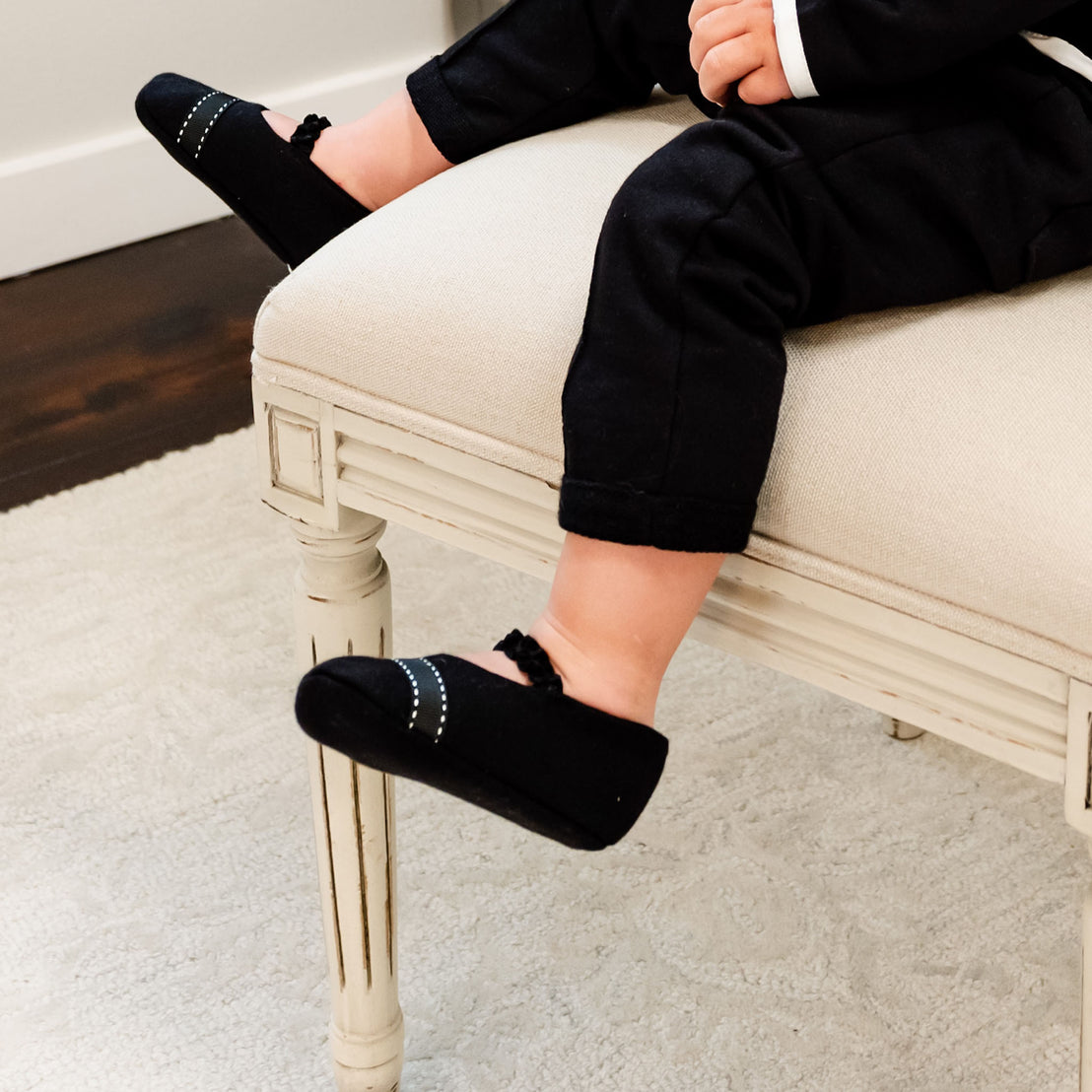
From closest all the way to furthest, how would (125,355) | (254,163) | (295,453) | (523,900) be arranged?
1. (295,453)
2. (254,163)
3. (523,900)
4. (125,355)

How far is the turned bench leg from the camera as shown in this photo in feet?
2.24

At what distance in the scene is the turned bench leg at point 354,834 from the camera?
68 centimetres

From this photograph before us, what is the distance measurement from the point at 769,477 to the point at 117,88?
1.56 meters

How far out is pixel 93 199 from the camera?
1.84 metres

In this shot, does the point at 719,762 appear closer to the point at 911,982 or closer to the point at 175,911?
the point at 911,982

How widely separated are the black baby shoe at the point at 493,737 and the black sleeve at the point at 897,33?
10.7 inches

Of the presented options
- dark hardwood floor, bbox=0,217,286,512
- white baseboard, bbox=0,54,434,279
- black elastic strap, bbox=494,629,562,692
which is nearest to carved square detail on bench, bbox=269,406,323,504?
black elastic strap, bbox=494,629,562,692

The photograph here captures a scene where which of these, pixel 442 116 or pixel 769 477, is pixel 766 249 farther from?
pixel 442 116

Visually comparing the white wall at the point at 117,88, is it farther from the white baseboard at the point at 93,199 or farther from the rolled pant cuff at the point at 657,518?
the rolled pant cuff at the point at 657,518

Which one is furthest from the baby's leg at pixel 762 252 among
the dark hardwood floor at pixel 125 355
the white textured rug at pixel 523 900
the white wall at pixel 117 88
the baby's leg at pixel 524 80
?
Answer: the white wall at pixel 117 88

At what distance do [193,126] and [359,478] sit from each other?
10.0 inches

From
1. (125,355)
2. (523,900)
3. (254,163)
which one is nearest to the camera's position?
(254,163)

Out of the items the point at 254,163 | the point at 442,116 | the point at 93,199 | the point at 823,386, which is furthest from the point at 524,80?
the point at 93,199

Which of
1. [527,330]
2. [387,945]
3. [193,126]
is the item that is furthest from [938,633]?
[193,126]
